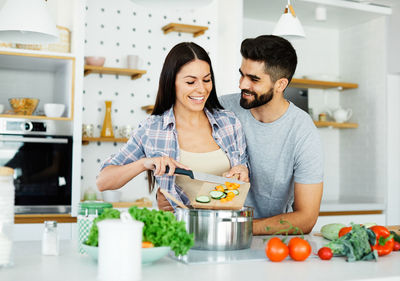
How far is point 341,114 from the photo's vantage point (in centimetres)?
504

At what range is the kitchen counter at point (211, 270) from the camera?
4.57ft

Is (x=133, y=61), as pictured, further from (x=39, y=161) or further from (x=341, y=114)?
(x=341, y=114)

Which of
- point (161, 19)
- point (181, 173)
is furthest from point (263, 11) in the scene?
point (181, 173)

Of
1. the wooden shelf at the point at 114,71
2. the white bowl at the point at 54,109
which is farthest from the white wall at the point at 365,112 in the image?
the white bowl at the point at 54,109

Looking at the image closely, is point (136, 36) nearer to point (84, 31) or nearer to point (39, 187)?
point (84, 31)

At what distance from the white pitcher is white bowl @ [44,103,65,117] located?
2.65 m

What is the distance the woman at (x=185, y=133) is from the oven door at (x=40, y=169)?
5.09 ft

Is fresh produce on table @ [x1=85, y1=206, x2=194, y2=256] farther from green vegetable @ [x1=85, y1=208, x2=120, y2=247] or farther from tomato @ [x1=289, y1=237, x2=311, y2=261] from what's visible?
tomato @ [x1=289, y1=237, x2=311, y2=261]

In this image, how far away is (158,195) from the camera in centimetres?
255

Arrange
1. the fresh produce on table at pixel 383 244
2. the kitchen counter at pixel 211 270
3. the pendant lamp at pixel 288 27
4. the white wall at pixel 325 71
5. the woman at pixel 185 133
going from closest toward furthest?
the kitchen counter at pixel 211 270, the fresh produce on table at pixel 383 244, the woman at pixel 185 133, the pendant lamp at pixel 288 27, the white wall at pixel 325 71

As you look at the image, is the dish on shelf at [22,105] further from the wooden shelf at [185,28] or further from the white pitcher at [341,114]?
the white pitcher at [341,114]

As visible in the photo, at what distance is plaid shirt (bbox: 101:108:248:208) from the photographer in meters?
2.39

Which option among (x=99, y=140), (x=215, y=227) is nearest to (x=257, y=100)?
(x=215, y=227)

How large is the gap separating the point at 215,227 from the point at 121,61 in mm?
3029
